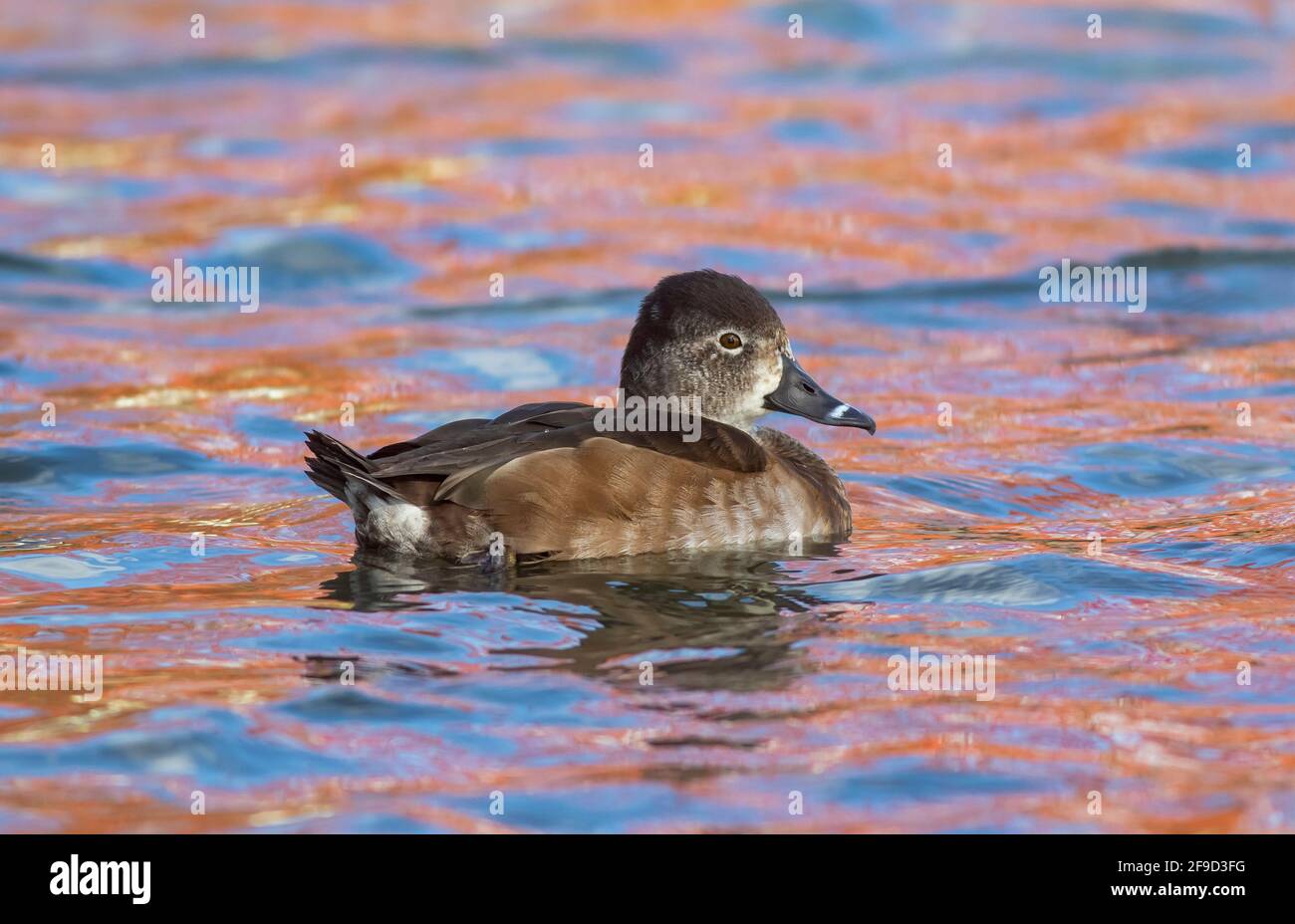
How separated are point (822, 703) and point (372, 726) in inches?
60.7

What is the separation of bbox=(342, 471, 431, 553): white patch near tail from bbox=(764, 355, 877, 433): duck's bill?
76.2 inches

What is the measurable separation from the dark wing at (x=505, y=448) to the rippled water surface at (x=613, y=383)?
390mm

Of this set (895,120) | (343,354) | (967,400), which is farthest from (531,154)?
(967,400)

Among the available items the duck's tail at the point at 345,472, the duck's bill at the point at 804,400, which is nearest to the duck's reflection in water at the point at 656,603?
the duck's tail at the point at 345,472

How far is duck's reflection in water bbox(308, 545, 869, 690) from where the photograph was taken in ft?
23.0

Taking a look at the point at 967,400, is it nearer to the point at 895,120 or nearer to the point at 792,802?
the point at 792,802

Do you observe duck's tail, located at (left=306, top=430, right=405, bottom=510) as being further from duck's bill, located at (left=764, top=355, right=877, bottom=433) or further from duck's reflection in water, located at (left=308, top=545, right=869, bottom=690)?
duck's bill, located at (left=764, top=355, right=877, bottom=433)

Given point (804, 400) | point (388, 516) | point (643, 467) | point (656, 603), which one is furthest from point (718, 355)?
point (388, 516)

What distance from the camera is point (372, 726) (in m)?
6.48

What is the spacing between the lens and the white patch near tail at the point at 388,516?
8055 millimetres

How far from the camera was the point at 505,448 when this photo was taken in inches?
321

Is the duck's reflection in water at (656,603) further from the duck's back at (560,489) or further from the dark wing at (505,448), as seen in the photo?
the dark wing at (505,448)

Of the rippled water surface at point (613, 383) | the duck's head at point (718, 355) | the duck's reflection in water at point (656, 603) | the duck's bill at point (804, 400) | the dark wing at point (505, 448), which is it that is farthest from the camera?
the duck's bill at point (804, 400)

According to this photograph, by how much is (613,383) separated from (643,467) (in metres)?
4.37
